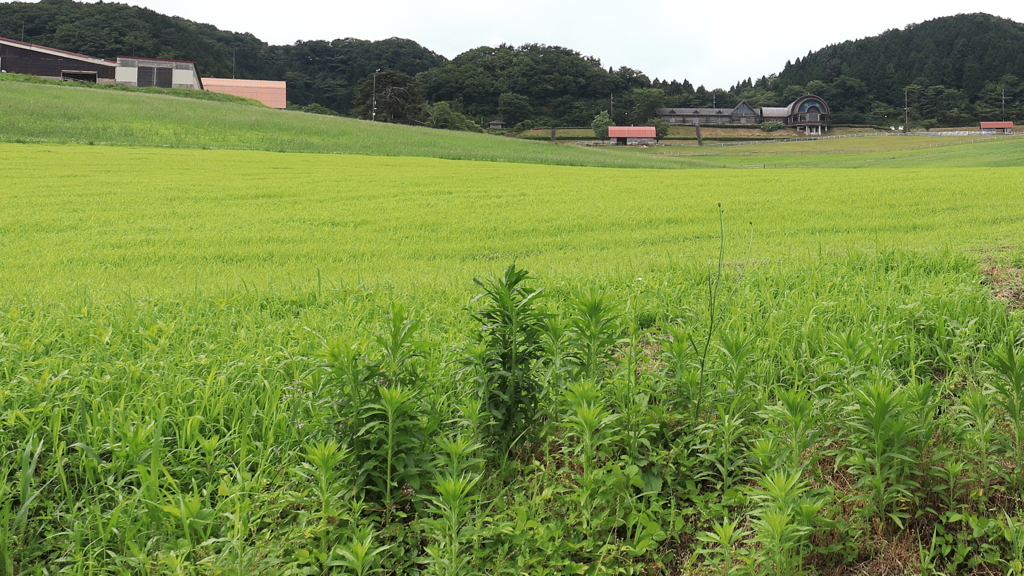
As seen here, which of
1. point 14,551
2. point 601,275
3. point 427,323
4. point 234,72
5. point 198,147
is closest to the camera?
point 14,551

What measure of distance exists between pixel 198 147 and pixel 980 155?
53449 mm

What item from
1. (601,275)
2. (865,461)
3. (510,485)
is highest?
(601,275)

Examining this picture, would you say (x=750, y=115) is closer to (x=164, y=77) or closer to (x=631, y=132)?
(x=631, y=132)

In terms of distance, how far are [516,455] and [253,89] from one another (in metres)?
96.1

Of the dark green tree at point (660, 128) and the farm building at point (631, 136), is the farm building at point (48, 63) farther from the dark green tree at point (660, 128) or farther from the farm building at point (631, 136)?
the dark green tree at point (660, 128)

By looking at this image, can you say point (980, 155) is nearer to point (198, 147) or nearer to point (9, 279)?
point (198, 147)

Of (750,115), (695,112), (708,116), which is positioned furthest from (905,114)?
(695,112)

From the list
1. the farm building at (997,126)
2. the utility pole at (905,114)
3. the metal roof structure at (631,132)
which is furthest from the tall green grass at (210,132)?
the utility pole at (905,114)

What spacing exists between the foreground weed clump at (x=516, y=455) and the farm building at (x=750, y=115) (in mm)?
122610

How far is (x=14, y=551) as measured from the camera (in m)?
2.59

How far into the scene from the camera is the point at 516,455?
10.8 feet

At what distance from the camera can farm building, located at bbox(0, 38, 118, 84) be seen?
211 feet

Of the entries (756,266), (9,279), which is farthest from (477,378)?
(9,279)

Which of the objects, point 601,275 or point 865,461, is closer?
point 865,461
